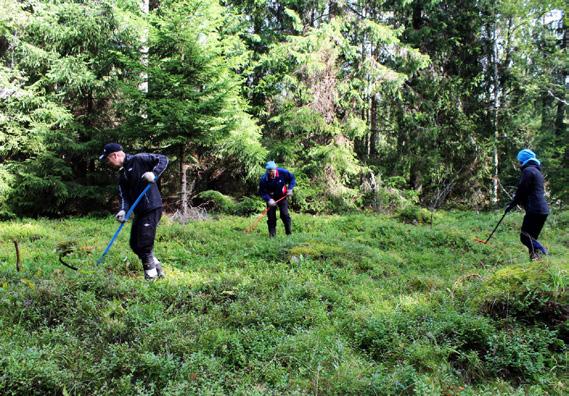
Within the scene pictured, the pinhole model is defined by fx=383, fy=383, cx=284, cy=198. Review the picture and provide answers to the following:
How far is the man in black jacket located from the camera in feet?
18.6

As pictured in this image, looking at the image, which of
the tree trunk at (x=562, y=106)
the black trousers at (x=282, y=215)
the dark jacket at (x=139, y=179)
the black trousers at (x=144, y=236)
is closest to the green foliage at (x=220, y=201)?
the black trousers at (x=282, y=215)

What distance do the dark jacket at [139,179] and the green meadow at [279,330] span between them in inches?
45.7

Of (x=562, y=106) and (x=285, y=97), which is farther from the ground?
(x=562, y=106)

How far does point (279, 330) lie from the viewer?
167 inches

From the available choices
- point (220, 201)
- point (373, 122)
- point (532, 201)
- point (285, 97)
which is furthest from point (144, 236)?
point (373, 122)

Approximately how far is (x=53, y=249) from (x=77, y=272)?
9.61 feet

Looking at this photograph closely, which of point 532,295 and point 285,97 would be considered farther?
point 285,97

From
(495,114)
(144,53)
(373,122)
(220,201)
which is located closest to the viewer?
(144,53)


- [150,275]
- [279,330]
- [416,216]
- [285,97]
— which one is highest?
[285,97]

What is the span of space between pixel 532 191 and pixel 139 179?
667cm

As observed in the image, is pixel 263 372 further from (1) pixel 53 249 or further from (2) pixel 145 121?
(2) pixel 145 121

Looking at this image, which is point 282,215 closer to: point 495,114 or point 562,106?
point 495,114

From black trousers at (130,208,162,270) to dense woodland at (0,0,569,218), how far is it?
534cm

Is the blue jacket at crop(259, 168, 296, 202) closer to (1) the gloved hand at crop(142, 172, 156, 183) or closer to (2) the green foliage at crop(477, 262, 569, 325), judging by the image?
(1) the gloved hand at crop(142, 172, 156, 183)
